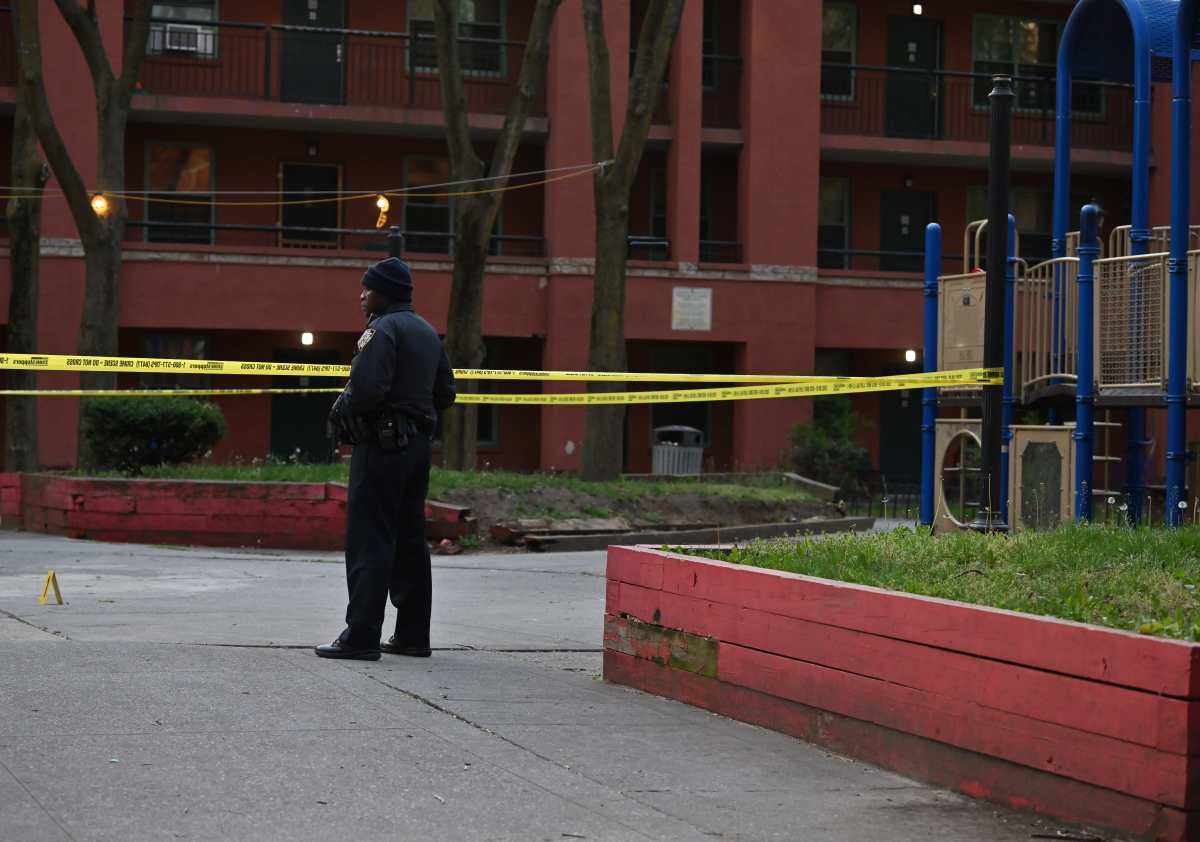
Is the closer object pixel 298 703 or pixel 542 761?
pixel 542 761

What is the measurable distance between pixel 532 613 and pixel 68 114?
2076 cm

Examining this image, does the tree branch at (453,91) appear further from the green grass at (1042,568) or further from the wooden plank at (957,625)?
the wooden plank at (957,625)

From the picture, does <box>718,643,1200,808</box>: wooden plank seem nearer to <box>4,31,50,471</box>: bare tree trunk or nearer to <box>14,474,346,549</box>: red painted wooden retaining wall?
<box>14,474,346,549</box>: red painted wooden retaining wall

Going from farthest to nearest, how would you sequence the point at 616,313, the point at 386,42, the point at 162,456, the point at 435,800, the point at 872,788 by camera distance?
the point at 386,42, the point at 616,313, the point at 162,456, the point at 872,788, the point at 435,800

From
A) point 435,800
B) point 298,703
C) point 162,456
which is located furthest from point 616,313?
point 435,800

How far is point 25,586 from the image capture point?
12328mm

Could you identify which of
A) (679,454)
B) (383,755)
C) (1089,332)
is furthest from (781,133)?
(383,755)

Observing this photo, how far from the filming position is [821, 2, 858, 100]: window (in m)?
34.3

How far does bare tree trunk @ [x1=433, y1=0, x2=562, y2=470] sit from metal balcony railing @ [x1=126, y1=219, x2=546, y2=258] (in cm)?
783

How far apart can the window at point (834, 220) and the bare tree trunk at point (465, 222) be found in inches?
507

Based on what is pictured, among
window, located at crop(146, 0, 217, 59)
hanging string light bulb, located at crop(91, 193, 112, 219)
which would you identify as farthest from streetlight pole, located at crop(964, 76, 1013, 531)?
window, located at crop(146, 0, 217, 59)

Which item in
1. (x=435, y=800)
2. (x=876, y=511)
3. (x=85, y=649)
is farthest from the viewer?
(x=876, y=511)

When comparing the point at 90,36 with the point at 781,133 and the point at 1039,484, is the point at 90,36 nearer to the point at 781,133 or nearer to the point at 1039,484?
the point at 781,133

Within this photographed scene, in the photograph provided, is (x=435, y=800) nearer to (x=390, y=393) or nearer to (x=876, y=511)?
(x=390, y=393)
